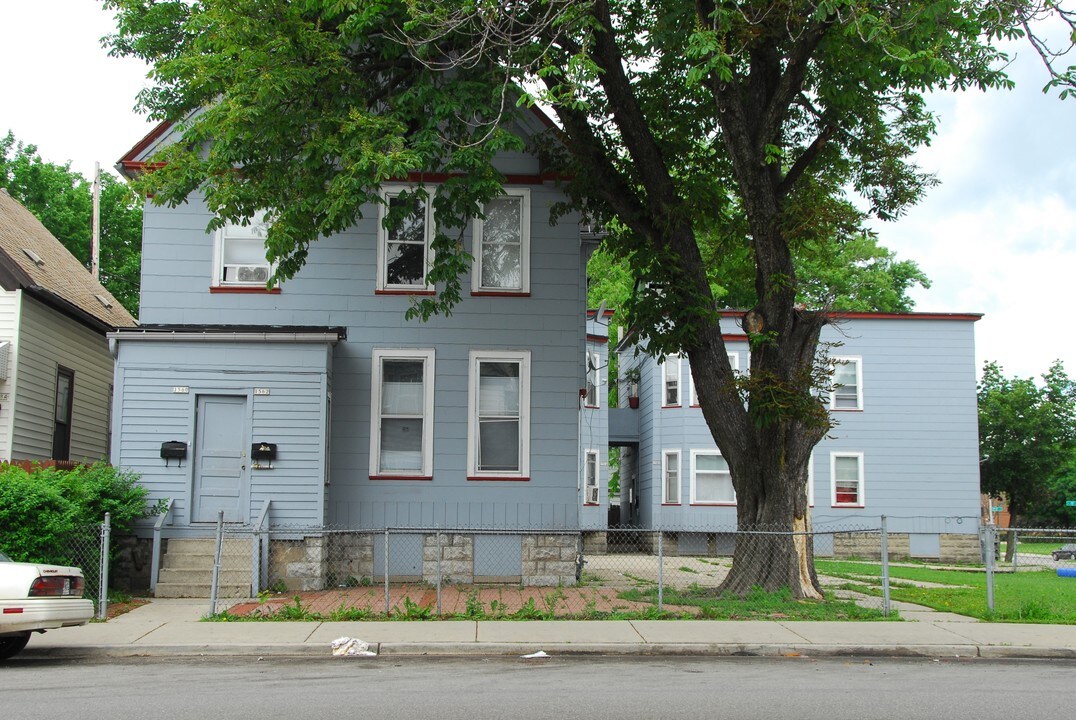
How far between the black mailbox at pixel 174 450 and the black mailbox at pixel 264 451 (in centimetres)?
111

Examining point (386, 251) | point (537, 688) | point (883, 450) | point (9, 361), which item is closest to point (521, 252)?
point (386, 251)

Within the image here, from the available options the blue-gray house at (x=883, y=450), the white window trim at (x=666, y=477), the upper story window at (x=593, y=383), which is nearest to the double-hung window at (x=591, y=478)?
the upper story window at (x=593, y=383)

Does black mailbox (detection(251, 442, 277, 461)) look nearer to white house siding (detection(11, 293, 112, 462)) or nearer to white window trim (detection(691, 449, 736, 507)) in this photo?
white house siding (detection(11, 293, 112, 462))

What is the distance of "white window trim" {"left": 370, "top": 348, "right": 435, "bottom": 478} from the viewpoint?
1719 centimetres

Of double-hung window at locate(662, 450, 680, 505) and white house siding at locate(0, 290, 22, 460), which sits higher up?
white house siding at locate(0, 290, 22, 460)

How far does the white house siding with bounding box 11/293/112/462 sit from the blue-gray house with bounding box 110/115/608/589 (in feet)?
12.2

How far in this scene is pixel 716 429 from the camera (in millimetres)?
15289

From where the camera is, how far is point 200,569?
1559cm

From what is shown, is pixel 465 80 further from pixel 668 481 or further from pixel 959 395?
pixel 959 395

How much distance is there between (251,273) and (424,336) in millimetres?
3283

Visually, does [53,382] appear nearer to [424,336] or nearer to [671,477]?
[424,336]

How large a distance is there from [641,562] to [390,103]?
47.6 ft

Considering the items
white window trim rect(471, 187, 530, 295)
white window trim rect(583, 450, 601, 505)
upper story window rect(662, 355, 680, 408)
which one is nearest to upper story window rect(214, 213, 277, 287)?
white window trim rect(471, 187, 530, 295)

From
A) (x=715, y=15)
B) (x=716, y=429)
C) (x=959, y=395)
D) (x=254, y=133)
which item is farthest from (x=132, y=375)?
(x=959, y=395)
